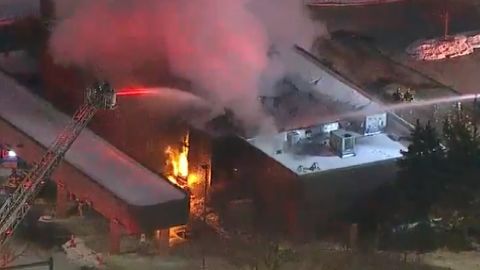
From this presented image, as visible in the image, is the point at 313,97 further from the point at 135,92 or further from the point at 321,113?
the point at 135,92

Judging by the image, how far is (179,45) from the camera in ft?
29.4

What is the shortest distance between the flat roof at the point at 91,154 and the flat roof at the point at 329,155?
712mm

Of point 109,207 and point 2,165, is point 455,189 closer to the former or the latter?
point 109,207

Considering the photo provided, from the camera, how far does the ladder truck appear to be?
7.35m

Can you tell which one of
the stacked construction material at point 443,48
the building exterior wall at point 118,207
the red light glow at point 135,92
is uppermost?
the stacked construction material at point 443,48

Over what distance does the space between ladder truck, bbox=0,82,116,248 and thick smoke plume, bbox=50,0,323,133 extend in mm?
Answer: 805

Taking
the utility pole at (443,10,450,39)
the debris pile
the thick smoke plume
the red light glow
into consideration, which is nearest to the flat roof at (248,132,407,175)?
the thick smoke plume

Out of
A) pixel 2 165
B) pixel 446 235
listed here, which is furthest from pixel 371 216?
pixel 2 165

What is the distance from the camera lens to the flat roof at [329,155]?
26.8 feet

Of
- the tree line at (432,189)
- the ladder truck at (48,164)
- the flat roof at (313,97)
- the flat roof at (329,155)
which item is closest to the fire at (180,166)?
the flat roof at (329,155)

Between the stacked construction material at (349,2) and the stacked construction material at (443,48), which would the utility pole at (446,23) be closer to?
the stacked construction material at (443,48)

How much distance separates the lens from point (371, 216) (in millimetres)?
8242

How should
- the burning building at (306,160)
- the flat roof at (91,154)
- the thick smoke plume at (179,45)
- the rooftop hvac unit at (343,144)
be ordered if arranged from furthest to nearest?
the thick smoke plume at (179,45)
the rooftop hvac unit at (343,144)
the burning building at (306,160)
the flat roof at (91,154)

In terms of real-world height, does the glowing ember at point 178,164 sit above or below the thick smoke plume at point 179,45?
below
